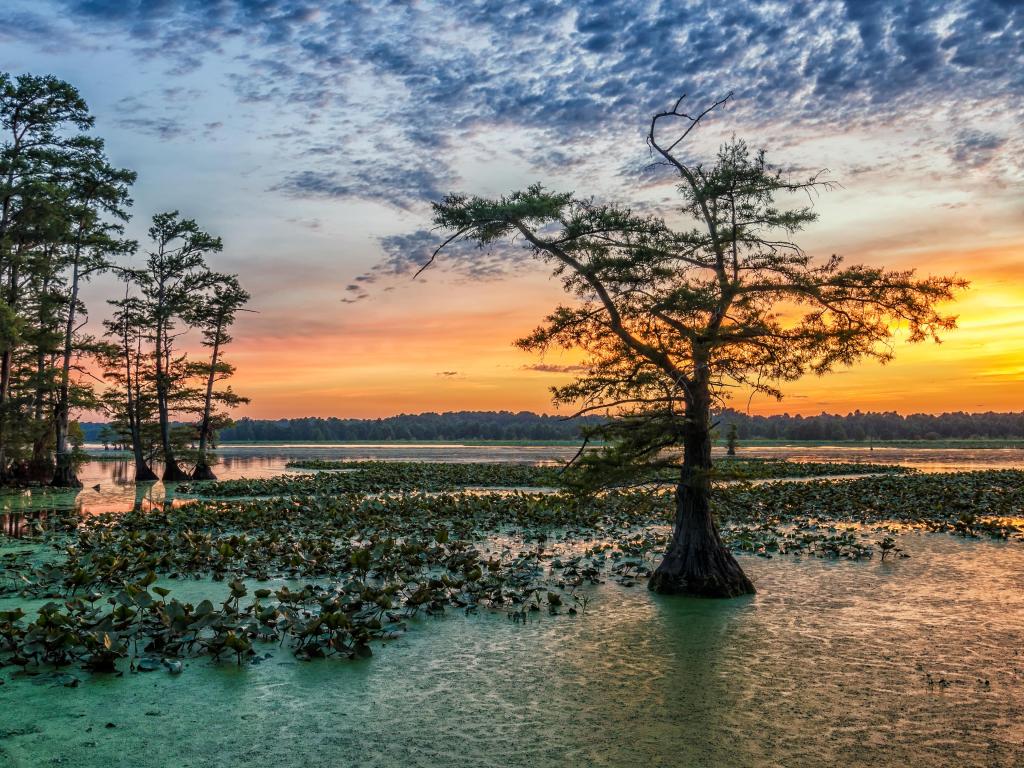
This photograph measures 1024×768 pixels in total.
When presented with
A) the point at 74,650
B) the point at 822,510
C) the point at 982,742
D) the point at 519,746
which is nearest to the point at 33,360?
the point at 74,650

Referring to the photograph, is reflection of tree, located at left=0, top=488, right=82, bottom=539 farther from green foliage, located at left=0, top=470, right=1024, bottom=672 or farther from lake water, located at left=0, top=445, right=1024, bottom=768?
lake water, located at left=0, top=445, right=1024, bottom=768

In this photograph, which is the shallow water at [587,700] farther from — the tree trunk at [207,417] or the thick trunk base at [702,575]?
the tree trunk at [207,417]

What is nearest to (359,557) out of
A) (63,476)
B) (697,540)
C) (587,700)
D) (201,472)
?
(697,540)

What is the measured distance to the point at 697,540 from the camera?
11172 millimetres

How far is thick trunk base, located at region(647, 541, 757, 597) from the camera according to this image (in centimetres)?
1088

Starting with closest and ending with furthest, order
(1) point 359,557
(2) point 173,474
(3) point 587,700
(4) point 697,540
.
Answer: (3) point 587,700, (1) point 359,557, (4) point 697,540, (2) point 173,474

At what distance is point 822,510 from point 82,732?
797 inches

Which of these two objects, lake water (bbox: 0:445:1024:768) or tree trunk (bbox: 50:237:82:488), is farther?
tree trunk (bbox: 50:237:82:488)

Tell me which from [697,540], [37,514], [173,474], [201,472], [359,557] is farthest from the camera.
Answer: [201,472]

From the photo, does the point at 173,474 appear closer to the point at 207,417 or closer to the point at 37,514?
the point at 207,417

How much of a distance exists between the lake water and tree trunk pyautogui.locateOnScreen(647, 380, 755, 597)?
47.1 inches

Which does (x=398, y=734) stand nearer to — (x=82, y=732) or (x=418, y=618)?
(x=82, y=732)

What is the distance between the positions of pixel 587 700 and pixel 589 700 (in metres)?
0.02

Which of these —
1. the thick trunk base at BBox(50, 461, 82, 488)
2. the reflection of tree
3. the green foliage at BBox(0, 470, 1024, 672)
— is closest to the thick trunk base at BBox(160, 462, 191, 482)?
the thick trunk base at BBox(50, 461, 82, 488)
